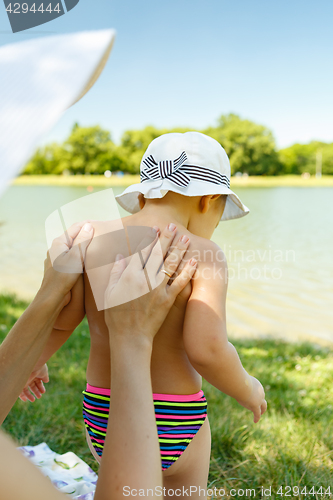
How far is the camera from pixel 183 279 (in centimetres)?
147

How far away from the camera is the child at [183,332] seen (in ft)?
4.89

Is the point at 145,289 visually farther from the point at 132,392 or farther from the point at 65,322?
the point at 65,322

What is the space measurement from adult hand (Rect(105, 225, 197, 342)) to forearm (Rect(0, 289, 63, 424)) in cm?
27

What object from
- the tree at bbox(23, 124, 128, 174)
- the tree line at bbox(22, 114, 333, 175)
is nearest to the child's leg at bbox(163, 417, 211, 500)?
the tree at bbox(23, 124, 128, 174)

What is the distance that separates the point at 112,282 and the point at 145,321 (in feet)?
0.65

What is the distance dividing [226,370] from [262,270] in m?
9.04

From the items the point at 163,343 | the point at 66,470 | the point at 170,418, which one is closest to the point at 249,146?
the point at 66,470

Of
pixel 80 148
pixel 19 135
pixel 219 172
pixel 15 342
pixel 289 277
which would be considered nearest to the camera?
pixel 19 135

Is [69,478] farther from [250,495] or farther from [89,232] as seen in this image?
[89,232]

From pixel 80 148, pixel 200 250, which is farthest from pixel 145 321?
pixel 80 148

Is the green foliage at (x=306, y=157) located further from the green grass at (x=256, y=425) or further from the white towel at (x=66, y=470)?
the white towel at (x=66, y=470)

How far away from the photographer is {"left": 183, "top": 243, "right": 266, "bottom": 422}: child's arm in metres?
1.45

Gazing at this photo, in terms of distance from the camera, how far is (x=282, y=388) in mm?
3234

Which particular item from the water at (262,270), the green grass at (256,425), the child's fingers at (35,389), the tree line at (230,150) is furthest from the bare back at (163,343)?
the tree line at (230,150)
